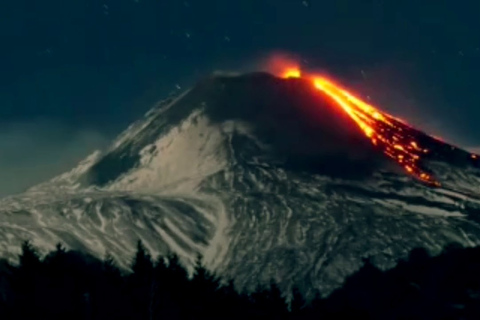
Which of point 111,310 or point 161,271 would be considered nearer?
point 111,310

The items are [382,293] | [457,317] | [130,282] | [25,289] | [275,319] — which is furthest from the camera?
[382,293]

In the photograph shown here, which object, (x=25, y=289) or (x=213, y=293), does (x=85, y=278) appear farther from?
(x=25, y=289)

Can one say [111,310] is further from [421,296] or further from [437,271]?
[437,271]

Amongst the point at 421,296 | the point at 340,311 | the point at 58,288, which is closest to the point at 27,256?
the point at 58,288

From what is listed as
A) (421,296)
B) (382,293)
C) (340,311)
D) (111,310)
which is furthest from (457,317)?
(111,310)

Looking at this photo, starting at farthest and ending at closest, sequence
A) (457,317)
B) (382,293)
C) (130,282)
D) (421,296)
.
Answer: (382,293) → (421,296) → (457,317) → (130,282)

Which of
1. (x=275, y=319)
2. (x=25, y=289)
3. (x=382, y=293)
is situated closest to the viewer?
(x=25, y=289)

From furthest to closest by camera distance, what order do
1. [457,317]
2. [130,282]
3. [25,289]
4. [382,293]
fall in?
[382,293] < [457,317] < [130,282] < [25,289]

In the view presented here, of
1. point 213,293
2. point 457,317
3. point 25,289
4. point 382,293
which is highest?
point 382,293

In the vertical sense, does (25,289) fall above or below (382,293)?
below
